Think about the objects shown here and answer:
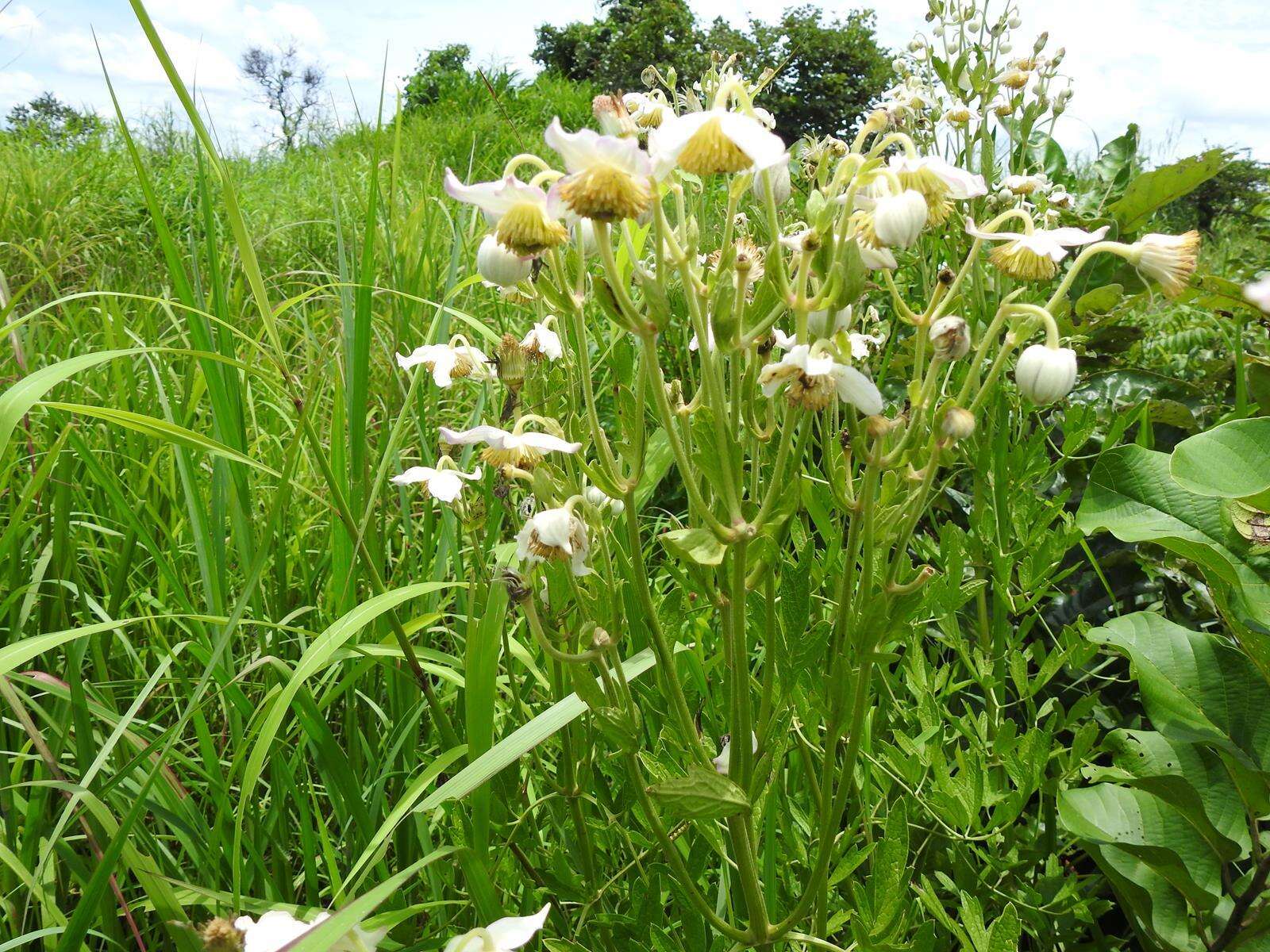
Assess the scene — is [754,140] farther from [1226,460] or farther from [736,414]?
[1226,460]

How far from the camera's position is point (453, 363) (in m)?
1.30

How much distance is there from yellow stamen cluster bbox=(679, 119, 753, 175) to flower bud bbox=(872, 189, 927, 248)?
0.13 meters

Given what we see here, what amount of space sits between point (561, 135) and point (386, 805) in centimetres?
120

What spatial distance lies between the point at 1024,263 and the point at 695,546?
1.34 feet

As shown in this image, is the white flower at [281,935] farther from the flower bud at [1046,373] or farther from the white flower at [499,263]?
the flower bud at [1046,373]

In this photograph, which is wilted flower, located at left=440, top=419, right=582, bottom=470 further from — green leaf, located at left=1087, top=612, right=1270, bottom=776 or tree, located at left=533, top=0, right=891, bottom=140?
tree, located at left=533, top=0, right=891, bottom=140

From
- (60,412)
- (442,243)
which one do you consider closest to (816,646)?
(60,412)

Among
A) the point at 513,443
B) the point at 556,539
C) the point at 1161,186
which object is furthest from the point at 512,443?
the point at 1161,186

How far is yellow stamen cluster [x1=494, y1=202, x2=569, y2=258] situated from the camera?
76 cm

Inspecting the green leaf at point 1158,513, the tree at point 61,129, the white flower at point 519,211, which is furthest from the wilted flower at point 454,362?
the tree at point 61,129

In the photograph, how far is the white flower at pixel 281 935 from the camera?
2.18 feet

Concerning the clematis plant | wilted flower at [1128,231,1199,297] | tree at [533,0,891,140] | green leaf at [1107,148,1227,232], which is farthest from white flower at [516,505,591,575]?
tree at [533,0,891,140]

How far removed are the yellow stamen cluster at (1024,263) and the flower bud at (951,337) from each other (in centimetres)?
8

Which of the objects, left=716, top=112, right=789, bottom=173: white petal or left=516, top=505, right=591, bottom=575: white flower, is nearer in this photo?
left=716, top=112, right=789, bottom=173: white petal
